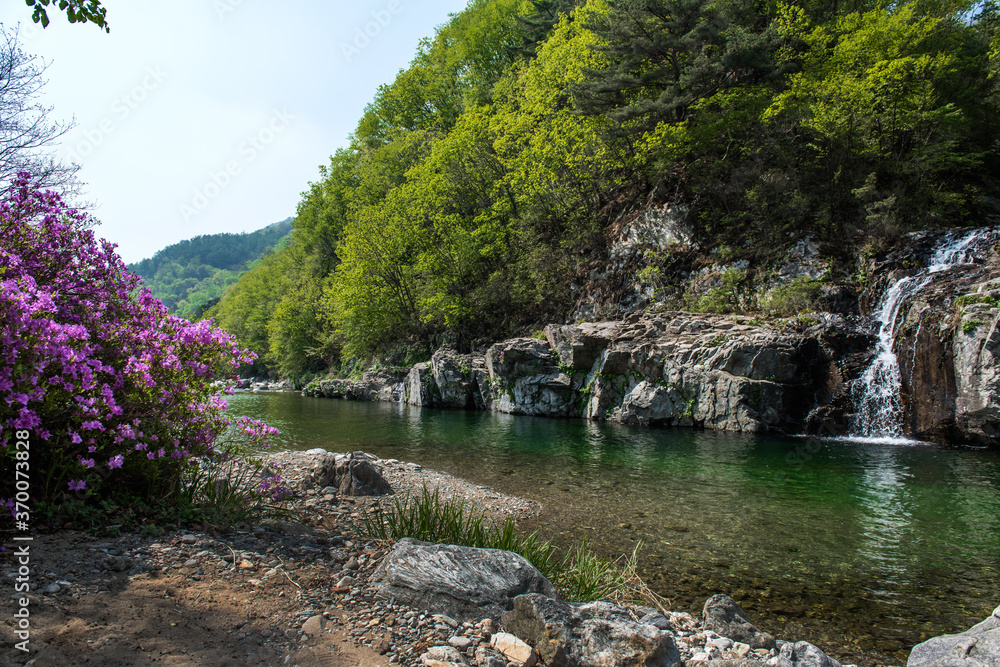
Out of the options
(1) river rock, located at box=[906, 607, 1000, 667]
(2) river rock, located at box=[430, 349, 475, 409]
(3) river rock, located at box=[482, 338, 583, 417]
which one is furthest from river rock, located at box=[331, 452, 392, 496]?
(2) river rock, located at box=[430, 349, 475, 409]

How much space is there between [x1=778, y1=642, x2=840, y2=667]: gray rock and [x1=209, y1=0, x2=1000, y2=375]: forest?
20.8 metres

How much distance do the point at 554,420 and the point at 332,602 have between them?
18.7m

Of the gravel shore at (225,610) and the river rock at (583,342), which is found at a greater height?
the river rock at (583,342)

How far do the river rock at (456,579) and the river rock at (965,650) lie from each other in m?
2.88

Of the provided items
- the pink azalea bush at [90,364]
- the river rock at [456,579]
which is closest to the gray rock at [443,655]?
the river rock at [456,579]

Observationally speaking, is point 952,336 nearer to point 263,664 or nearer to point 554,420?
point 554,420

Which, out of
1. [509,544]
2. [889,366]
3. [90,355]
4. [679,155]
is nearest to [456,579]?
[509,544]

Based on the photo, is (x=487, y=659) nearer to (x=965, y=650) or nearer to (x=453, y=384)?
(x=965, y=650)

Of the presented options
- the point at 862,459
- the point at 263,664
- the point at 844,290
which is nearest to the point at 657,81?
the point at 844,290

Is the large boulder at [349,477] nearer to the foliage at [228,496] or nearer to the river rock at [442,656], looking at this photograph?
the foliage at [228,496]

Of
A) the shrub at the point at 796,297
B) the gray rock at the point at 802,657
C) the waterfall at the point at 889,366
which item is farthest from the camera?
the shrub at the point at 796,297

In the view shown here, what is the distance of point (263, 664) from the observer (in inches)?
120

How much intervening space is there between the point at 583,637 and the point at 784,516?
22.2 ft

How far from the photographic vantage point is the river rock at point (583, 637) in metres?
3.41
